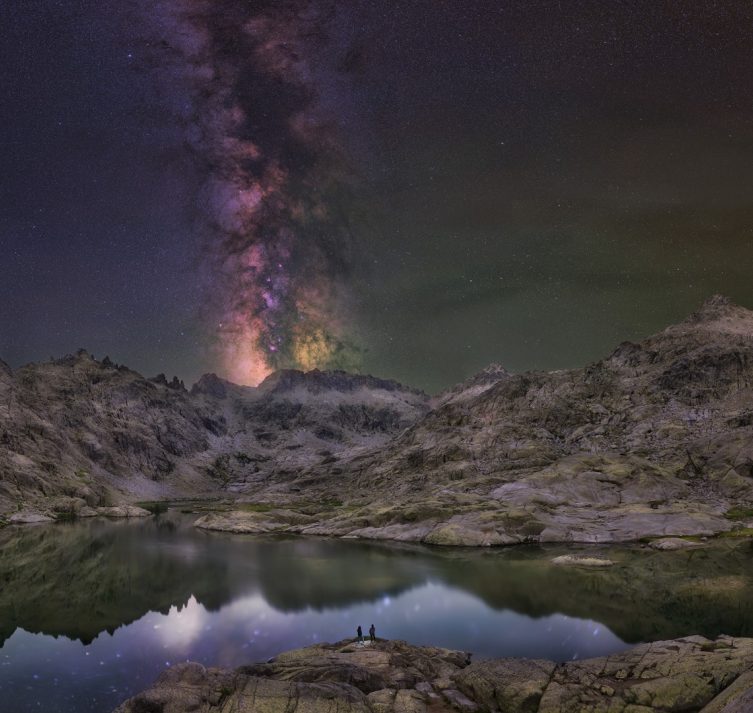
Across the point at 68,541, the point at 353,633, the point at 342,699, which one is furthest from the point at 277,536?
the point at 342,699

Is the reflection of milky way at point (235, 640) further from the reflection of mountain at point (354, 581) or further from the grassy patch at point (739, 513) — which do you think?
the grassy patch at point (739, 513)

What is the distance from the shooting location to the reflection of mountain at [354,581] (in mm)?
56094

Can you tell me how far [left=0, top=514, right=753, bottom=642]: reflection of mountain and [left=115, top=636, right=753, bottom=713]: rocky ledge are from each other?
19.4 meters

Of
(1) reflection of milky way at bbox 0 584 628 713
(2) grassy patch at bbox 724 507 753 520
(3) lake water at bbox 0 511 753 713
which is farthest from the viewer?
(2) grassy patch at bbox 724 507 753 520

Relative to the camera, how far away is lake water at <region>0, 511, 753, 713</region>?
146 ft

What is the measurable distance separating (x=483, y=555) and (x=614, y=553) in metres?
23.0

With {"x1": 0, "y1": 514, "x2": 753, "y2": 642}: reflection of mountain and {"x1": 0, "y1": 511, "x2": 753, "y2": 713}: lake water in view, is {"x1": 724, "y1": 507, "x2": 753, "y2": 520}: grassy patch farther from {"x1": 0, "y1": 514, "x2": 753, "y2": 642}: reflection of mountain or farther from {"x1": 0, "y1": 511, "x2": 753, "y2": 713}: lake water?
{"x1": 0, "y1": 514, "x2": 753, "y2": 642}: reflection of mountain

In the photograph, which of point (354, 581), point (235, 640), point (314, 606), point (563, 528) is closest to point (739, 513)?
point (563, 528)

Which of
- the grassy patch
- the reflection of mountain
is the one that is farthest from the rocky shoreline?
the reflection of mountain

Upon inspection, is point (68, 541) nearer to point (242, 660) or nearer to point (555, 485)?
point (242, 660)

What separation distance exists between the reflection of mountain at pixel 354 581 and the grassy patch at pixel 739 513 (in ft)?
95.7

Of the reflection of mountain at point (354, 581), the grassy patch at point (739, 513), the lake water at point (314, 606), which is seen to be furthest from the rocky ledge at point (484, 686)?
the grassy patch at point (739, 513)

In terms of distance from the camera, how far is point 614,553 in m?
94.6

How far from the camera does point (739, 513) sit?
406ft
